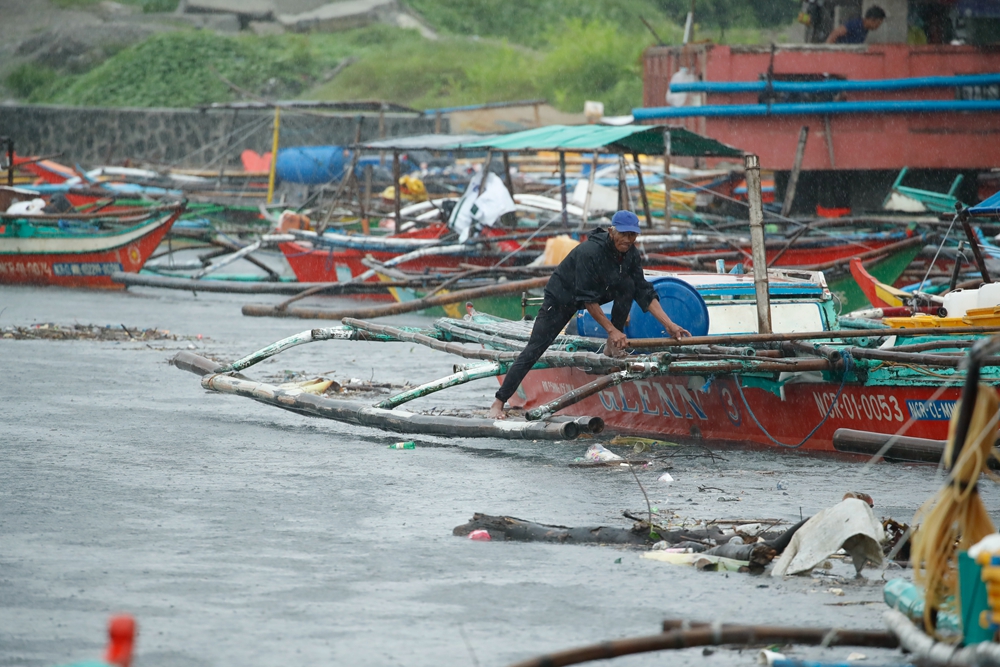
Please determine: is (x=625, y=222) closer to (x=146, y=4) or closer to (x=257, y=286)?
(x=257, y=286)

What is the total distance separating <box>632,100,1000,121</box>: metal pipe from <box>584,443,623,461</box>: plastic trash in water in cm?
1129

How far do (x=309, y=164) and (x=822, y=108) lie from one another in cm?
1409

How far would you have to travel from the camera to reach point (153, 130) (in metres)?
35.6

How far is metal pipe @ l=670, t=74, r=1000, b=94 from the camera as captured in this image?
1909 cm

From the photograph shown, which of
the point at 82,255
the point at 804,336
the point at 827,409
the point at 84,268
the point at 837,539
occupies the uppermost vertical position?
the point at 804,336

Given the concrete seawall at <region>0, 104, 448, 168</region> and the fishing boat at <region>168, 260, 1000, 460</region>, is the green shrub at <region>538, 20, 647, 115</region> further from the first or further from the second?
the fishing boat at <region>168, 260, 1000, 460</region>

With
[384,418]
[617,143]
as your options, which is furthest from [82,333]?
[384,418]

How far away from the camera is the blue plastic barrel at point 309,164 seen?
2903cm

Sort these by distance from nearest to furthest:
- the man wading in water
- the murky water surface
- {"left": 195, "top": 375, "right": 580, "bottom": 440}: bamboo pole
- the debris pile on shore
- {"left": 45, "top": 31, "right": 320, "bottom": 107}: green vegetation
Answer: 1. the murky water surface
2. {"left": 195, "top": 375, "right": 580, "bottom": 440}: bamboo pole
3. the man wading in water
4. the debris pile on shore
5. {"left": 45, "top": 31, "right": 320, "bottom": 107}: green vegetation

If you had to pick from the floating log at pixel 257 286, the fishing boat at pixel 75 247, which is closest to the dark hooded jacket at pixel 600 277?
the floating log at pixel 257 286

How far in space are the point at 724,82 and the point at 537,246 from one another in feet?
14.5

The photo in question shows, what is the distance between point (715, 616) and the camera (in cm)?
488

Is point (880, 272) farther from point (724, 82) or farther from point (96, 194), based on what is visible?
point (96, 194)

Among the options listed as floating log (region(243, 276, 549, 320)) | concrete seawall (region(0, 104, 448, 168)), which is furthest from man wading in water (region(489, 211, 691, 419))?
concrete seawall (region(0, 104, 448, 168))
